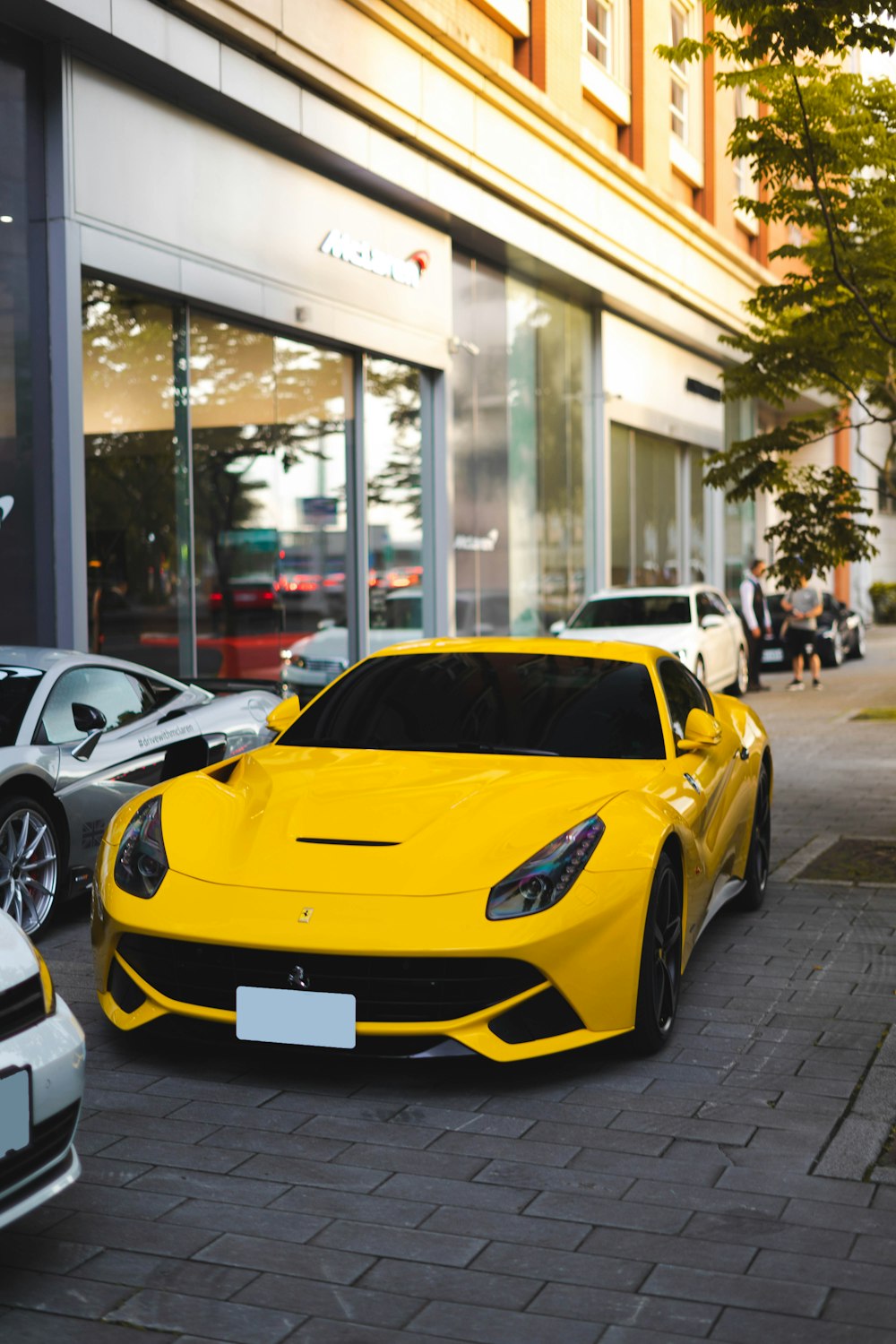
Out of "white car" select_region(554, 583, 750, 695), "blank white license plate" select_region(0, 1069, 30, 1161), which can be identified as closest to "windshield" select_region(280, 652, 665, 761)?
"blank white license plate" select_region(0, 1069, 30, 1161)

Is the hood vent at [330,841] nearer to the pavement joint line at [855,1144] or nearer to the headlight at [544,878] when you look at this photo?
the headlight at [544,878]

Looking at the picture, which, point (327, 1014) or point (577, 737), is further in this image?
point (577, 737)

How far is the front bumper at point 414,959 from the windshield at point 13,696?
8.29ft

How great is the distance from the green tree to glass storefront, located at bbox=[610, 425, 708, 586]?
12836 millimetres

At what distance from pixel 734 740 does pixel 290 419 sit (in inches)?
418

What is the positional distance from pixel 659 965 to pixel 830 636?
74.2 ft

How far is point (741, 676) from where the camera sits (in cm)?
2111

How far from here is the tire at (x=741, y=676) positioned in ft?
68.9

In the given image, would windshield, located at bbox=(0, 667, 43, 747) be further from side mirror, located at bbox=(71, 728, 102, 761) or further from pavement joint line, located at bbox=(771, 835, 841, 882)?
pavement joint line, located at bbox=(771, 835, 841, 882)

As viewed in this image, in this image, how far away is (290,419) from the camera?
16609 mm

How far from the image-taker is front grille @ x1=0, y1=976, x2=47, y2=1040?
10.8 ft

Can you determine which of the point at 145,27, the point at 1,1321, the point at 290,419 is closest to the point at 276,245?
the point at 290,419

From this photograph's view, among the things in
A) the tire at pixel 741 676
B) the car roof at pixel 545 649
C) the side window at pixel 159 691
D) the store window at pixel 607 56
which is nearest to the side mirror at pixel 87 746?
the side window at pixel 159 691

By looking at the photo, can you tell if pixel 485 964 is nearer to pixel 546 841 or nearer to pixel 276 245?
pixel 546 841
